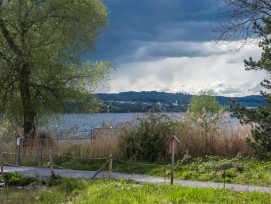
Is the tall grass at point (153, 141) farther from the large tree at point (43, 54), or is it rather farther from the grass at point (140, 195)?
the grass at point (140, 195)

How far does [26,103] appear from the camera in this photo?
104 feet

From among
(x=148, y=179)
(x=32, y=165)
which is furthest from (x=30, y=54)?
(x=148, y=179)

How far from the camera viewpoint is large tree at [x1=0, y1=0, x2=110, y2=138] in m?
30.8

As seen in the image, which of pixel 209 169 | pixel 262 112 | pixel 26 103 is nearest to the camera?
pixel 262 112

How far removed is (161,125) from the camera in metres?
25.3

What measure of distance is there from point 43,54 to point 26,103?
3065 mm

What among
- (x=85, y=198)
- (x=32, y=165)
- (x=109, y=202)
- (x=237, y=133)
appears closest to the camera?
(x=109, y=202)

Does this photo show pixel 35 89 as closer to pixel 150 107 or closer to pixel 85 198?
pixel 150 107

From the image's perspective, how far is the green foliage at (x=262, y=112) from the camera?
12844 millimetres

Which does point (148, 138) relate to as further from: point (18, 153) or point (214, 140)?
point (18, 153)

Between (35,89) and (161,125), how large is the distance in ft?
32.8

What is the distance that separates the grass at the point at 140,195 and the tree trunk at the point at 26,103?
507 inches

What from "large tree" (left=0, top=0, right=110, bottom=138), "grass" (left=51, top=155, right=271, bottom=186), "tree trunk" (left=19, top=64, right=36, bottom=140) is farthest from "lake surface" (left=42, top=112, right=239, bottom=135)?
"grass" (left=51, top=155, right=271, bottom=186)

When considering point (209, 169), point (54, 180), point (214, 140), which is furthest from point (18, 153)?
point (209, 169)
